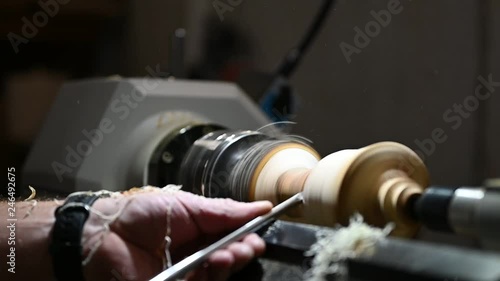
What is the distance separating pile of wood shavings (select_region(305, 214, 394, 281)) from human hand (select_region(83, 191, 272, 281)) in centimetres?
12

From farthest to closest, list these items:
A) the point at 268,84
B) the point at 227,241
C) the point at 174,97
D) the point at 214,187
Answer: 1. the point at 268,84
2. the point at 174,97
3. the point at 214,187
4. the point at 227,241

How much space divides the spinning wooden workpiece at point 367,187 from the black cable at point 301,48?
1.77 ft

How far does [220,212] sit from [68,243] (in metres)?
0.14

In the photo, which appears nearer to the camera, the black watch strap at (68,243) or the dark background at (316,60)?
the black watch strap at (68,243)

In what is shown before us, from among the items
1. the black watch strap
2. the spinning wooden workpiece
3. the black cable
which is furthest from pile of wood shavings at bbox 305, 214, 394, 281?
the black cable

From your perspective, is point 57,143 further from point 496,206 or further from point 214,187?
point 496,206

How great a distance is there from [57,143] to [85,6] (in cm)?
38

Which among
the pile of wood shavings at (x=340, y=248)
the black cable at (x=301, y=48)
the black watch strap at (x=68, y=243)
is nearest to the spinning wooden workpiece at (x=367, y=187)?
the pile of wood shavings at (x=340, y=248)

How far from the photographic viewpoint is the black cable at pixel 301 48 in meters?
1.00

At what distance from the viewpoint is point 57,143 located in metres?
0.91

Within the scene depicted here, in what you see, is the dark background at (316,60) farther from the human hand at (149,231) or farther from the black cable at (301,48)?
the human hand at (149,231)

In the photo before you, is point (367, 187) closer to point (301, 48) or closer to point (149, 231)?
point (149, 231)

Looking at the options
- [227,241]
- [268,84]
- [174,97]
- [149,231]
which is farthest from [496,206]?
[268,84]

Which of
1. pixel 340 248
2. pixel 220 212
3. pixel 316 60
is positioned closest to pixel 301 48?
pixel 316 60
